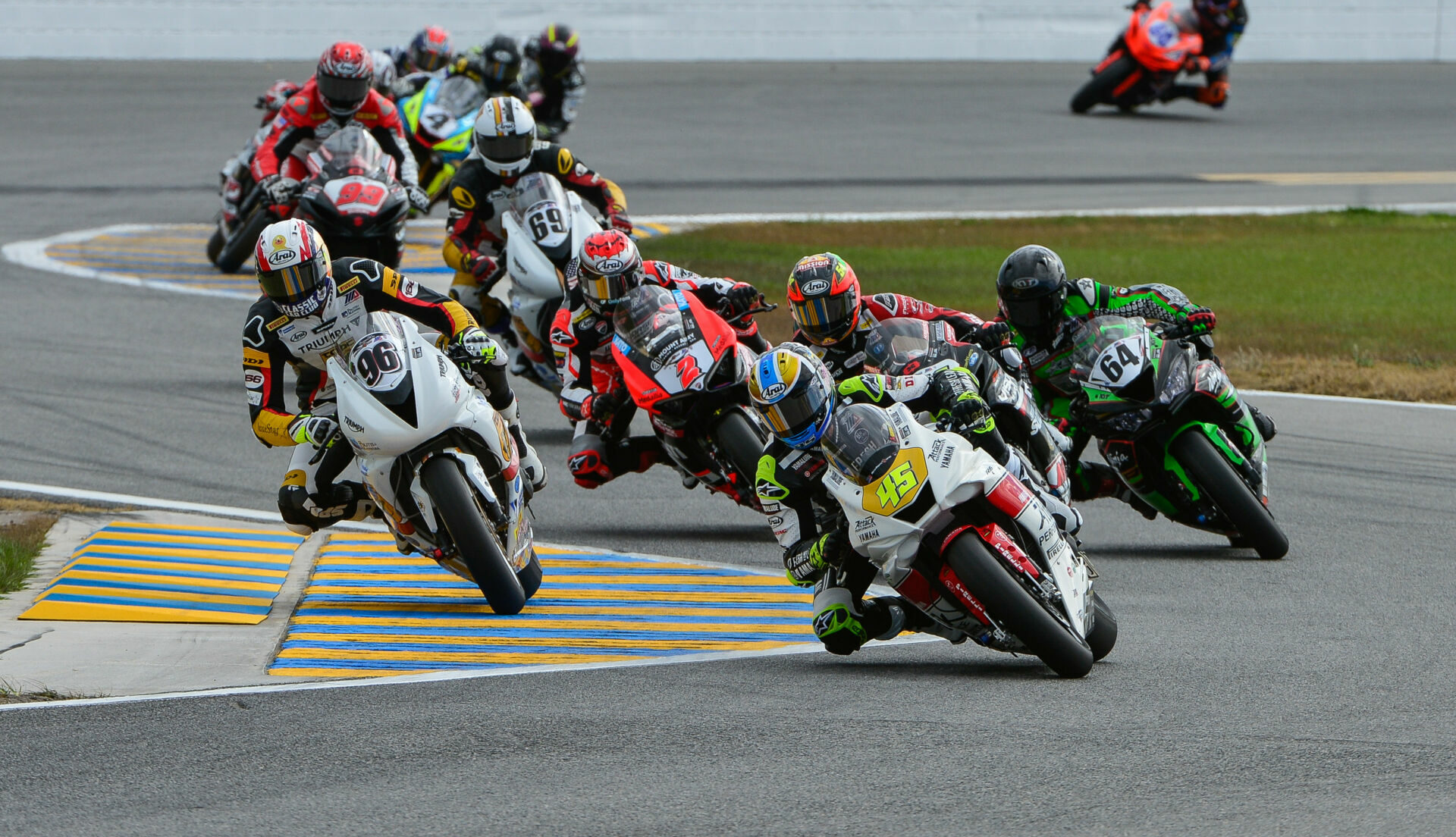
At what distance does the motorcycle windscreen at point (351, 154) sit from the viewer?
45.2 feet

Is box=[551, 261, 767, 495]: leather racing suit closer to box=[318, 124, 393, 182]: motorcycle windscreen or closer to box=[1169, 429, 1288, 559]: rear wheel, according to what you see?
box=[1169, 429, 1288, 559]: rear wheel

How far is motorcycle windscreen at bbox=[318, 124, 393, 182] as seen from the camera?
13789mm

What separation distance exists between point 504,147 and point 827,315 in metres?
4.15

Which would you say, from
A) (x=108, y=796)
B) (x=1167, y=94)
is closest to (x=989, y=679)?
(x=108, y=796)

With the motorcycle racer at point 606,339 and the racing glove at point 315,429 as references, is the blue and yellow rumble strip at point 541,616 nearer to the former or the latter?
the motorcycle racer at point 606,339

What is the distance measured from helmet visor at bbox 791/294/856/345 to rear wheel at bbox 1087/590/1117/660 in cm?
215

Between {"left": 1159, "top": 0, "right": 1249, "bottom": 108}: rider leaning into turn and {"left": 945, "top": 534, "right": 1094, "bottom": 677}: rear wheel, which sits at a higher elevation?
{"left": 945, "top": 534, "right": 1094, "bottom": 677}: rear wheel

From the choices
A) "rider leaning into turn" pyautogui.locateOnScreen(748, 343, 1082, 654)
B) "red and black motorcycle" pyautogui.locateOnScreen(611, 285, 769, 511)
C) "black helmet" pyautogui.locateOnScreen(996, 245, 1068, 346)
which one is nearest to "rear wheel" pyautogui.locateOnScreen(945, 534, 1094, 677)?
"rider leaning into turn" pyautogui.locateOnScreen(748, 343, 1082, 654)

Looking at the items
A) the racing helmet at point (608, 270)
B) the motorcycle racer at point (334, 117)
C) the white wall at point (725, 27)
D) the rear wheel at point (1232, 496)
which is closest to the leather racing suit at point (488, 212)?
the motorcycle racer at point (334, 117)

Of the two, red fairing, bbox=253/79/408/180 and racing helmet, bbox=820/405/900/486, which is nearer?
racing helmet, bbox=820/405/900/486

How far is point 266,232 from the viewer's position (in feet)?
27.7

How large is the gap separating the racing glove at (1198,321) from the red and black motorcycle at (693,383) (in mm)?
2182

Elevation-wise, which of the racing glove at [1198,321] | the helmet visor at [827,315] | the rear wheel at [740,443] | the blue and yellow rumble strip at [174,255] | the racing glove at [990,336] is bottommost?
the blue and yellow rumble strip at [174,255]

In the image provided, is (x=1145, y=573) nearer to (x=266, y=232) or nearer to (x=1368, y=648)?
(x=1368, y=648)
